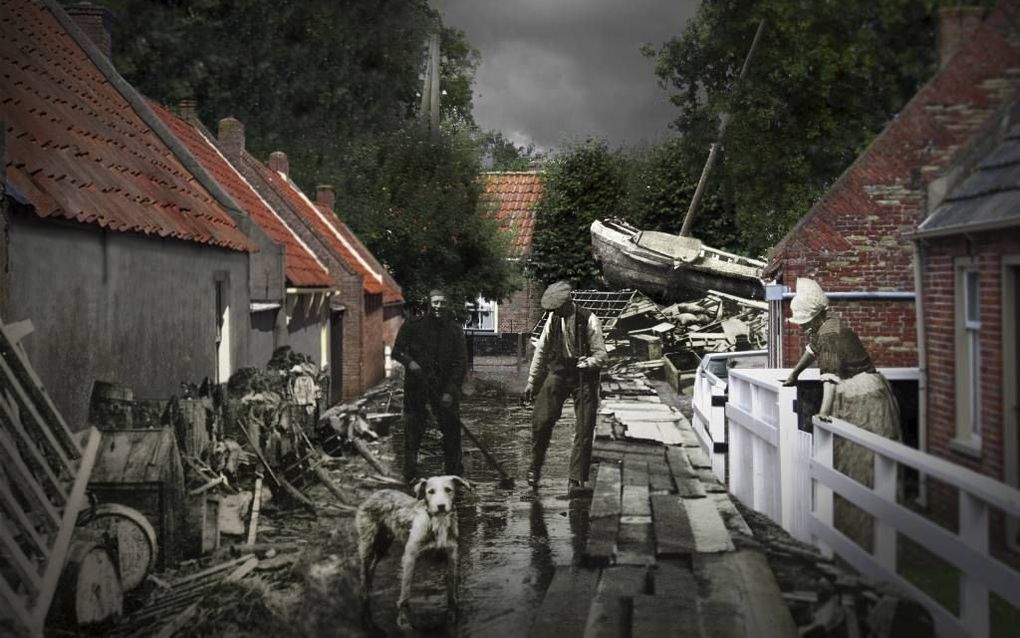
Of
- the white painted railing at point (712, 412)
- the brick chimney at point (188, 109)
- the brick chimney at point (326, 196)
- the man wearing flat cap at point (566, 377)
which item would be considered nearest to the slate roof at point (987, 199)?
the man wearing flat cap at point (566, 377)

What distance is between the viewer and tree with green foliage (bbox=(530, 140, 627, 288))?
372cm

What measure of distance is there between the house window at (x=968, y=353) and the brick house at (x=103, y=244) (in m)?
3.07

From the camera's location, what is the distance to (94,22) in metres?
7.02

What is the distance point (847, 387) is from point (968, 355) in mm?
606

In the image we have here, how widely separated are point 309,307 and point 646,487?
2167 millimetres

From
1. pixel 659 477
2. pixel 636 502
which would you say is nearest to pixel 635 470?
pixel 659 477

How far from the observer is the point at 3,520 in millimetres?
3436

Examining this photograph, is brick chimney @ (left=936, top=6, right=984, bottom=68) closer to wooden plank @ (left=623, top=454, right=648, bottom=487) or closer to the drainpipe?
the drainpipe

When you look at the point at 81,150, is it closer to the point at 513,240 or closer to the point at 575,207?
the point at 513,240

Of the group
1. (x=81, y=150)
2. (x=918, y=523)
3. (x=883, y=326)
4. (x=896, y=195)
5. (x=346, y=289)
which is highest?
(x=81, y=150)

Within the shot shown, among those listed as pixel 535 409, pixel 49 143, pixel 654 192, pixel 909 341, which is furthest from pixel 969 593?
pixel 49 143

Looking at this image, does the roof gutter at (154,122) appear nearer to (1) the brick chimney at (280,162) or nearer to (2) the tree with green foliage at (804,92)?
(1) the brick chimney at (280,162)

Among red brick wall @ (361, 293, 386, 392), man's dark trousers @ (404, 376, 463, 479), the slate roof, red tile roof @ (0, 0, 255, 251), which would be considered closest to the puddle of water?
man's dark trousers @ (404, 376, 463, 479)

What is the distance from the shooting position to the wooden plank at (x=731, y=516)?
3527mm
